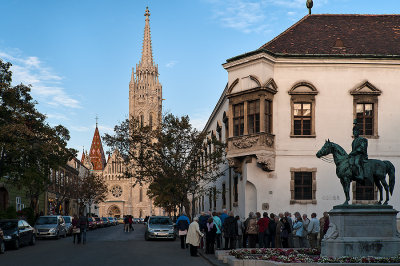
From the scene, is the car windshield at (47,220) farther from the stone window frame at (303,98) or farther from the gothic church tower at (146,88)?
the gothic church tower at (146,88)

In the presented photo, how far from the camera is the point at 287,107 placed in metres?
31.3

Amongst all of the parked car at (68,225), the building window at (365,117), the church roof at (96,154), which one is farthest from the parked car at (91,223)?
the church roof at (96,154)

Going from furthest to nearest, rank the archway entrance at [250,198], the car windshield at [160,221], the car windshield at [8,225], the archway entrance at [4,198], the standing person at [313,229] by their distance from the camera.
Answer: the archway entrance at [4,198] → the car windshield at [160,221] → the archway entrance at [250,198] → the car windshield at [8,225] → the standing person at [313,229]

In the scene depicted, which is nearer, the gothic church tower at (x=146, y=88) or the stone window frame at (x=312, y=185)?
the stone window frame at (x=312, y=185)

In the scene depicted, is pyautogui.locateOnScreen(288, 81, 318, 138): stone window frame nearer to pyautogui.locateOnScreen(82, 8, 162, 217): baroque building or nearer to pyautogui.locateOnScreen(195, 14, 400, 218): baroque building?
pyautogui.locateOnScreen(195, 14, 400, 218): baroque building

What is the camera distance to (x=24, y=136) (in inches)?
1190

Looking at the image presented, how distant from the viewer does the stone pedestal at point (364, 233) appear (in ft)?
54.2

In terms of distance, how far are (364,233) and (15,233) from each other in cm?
1707

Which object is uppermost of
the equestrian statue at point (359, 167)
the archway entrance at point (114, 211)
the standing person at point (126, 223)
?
the equestrian statue at point (359, 167)

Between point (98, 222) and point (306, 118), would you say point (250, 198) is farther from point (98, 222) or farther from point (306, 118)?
point (98, 222)

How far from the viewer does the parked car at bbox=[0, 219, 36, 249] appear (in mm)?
26831

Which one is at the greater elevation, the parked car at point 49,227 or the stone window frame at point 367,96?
the stone window frame at point 367,96

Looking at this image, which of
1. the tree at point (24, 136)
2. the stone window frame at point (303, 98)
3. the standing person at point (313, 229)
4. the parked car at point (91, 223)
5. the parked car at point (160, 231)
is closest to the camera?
the standing person at point (313, 229)

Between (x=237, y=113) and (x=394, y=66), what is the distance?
893 cm
